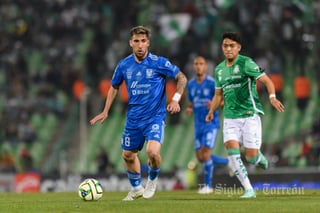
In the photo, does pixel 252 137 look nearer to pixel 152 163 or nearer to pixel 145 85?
pixel 152 163

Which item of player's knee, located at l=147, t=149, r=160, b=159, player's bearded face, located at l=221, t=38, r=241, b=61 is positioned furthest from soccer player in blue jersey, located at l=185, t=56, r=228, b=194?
player's knee, located at l=147, t=149, r=160, b=159

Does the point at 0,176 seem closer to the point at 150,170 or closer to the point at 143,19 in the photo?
the point at 143,19

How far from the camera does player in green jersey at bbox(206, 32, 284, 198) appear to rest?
1384 cm

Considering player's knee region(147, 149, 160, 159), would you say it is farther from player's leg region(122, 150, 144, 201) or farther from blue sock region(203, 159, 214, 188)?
blue sock region(203, 159, 214, 188)

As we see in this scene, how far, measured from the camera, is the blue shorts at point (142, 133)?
12.8 m

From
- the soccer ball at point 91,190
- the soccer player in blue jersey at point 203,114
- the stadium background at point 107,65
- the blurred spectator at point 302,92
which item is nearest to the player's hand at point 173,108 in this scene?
the soccer ball at point 91,190

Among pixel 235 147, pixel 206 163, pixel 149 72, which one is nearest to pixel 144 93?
pixel 149 72

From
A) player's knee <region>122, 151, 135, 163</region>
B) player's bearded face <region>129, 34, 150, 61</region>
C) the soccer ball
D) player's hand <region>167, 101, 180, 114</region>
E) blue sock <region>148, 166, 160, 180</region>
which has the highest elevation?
player's bearded face <region>129, 34, 150, 61</region>

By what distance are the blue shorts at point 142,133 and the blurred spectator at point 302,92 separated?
1507 centimetres

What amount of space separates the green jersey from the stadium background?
11195 mm

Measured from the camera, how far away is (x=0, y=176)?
91.1ft

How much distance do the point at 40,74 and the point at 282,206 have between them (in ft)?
74.7

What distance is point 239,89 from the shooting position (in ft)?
46.0

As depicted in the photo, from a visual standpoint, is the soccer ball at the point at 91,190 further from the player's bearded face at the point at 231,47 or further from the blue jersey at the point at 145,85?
the player's bearded face at the point at 231,47
